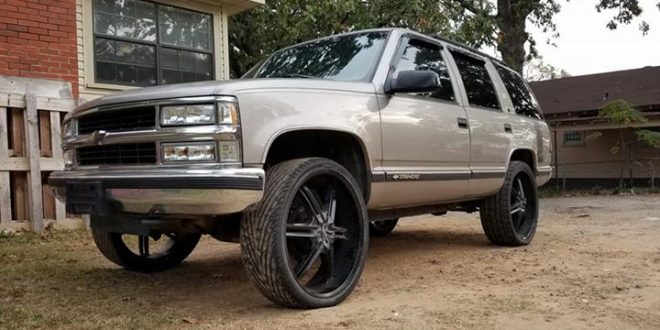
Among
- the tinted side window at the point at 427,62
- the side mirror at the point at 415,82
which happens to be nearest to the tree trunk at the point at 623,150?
the tinted side window at the point at 427,62

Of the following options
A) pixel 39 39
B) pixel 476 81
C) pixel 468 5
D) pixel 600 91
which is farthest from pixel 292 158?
pixel 600 91

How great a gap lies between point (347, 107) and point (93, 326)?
2.05 meters

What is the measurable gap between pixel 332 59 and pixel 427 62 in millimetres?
914

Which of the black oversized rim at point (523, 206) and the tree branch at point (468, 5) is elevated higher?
the tree branch at point (468, 5)

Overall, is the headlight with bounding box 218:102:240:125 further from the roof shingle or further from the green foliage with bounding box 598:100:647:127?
the roof shingle

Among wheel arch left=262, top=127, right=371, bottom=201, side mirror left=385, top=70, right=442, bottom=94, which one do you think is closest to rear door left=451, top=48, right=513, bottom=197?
side mirror left=385, top=70, right=442, bottom=94

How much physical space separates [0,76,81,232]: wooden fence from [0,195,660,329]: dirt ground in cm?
53

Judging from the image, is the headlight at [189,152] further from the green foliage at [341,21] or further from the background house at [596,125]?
the background house at [596,125]

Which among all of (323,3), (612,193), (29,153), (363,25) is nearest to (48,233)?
(29,153)

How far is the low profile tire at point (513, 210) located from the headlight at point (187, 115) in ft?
11.9

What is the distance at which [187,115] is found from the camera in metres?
3.44

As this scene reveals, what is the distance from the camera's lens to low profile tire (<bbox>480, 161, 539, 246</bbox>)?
6.11 m

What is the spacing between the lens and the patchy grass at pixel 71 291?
3.54 metres

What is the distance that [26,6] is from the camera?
827cm
